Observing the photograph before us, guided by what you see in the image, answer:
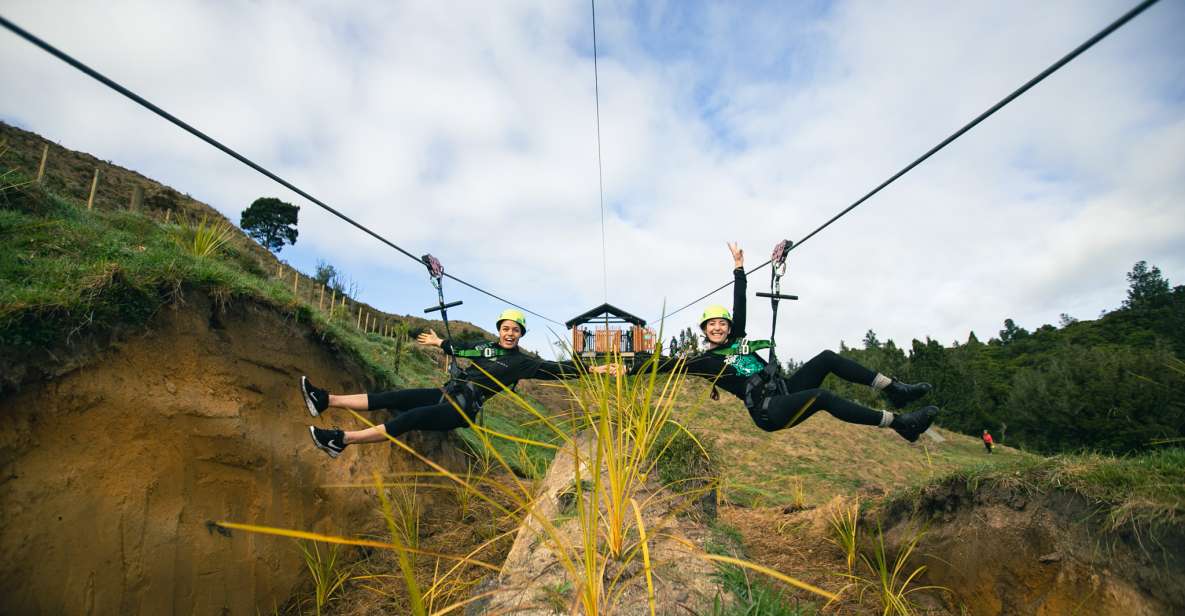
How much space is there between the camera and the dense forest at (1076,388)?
18.1 meters

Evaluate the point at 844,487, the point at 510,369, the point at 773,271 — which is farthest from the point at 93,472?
the point at 844,487

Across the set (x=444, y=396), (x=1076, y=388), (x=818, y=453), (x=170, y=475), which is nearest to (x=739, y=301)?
(x=444, y=396)

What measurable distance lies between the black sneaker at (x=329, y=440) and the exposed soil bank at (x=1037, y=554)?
13.8ft

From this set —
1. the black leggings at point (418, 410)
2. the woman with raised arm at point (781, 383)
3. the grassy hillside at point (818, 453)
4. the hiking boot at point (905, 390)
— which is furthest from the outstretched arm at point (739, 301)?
the grassy hillside at point (818, 453)

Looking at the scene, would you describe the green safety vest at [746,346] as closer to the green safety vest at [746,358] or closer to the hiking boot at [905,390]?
the green safety vest at [746,358]

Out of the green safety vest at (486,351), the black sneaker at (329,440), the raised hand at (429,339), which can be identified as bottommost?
the black sneaker at (329,440)

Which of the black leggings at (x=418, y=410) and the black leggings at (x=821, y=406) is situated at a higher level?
the black leggings at (x=821, y=406)

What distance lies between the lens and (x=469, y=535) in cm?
436

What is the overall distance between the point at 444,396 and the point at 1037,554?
3585 mm

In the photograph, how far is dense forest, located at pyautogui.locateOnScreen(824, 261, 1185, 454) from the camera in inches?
712

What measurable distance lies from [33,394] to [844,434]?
17.9 metres

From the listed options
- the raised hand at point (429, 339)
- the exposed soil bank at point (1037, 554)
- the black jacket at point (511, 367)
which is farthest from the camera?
the raised hand at point (429, 339)

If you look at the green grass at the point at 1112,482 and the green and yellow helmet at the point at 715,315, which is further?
the green and yellow helmet at the point at 715,315

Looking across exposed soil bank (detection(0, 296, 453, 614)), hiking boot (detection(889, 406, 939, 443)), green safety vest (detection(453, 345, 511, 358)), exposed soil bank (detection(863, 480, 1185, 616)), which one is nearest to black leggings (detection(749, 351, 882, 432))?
hiking boot (detection(889, 406, 939, 443))
